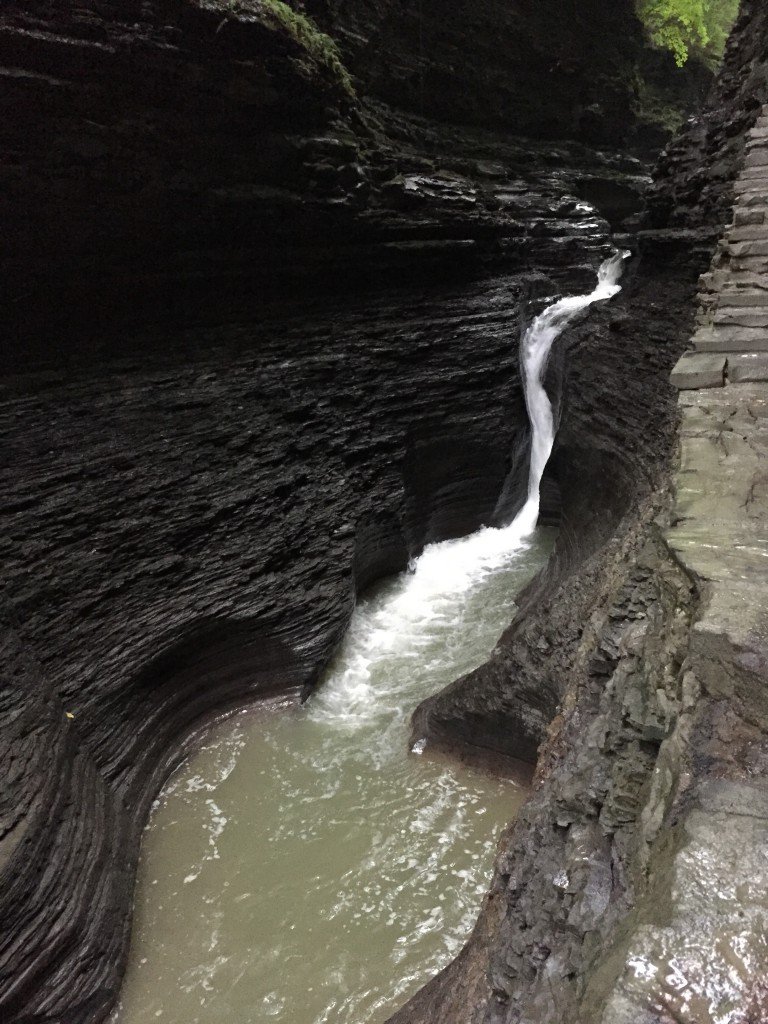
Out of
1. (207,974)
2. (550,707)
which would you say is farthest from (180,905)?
(550,707)

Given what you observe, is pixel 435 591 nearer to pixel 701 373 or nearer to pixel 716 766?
pixel 701 373

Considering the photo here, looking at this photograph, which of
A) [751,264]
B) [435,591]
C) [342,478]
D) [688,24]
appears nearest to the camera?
[751,264]

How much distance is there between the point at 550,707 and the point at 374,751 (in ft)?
6.17

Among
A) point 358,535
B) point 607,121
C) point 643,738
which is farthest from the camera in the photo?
point 607,121

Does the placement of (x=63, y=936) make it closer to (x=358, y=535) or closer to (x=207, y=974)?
(x=207, y=974)

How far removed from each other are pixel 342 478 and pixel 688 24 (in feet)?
47.1

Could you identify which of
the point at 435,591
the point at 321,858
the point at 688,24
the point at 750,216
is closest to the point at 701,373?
the point at 750,216

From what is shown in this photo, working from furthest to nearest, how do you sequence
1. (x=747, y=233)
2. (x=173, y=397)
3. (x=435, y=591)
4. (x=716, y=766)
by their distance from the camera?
(x=435, y=591)
(x=173, y=397)
(x=747, y=233)
(x=716, y=766)

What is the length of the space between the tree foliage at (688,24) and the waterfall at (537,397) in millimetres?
8319

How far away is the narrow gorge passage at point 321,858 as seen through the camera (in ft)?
13.1

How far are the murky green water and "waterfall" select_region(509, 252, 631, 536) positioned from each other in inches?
149

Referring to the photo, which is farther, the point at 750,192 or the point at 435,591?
the point at 435,591

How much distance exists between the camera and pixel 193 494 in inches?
243

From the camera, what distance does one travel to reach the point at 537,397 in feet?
32.0
